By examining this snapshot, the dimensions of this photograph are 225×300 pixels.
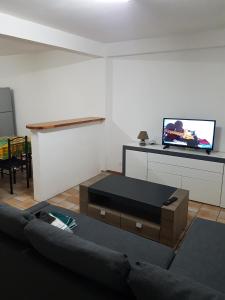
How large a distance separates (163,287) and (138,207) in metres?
1.50

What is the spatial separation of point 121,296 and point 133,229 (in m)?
1.33

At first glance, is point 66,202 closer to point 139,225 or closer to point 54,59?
point 139,225

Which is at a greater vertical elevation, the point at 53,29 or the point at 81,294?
the point at 53,29

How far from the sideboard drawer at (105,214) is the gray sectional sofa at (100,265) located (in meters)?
0.66

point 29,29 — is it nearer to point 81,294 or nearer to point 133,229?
point 133,229

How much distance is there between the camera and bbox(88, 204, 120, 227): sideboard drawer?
2.71 metres

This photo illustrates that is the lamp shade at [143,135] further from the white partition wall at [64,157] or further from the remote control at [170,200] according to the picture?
the remote control at [170,200]

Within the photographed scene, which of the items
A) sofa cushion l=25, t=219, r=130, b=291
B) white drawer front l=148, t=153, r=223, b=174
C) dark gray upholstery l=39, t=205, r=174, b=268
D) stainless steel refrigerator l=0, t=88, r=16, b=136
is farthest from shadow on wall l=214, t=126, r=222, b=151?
stainless steel refrigerator l=0, t=88, r=16, b=136

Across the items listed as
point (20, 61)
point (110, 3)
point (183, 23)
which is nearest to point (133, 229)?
point (110, 3)

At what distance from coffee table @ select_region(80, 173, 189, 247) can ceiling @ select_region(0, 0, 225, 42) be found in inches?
76.5

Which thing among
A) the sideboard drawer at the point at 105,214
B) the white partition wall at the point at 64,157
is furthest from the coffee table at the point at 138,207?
the white partition wall at the point at 64,157

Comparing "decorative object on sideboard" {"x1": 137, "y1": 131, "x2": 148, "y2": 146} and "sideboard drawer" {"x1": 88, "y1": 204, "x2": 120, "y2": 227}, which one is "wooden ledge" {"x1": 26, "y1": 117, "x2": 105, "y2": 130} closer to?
"decorative object on sideboard" {"x1": 137, "y1": 131, "x2": 148, "y2": 146}

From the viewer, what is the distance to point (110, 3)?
240cm

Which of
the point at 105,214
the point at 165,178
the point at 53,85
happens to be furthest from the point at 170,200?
the point at 53,85
